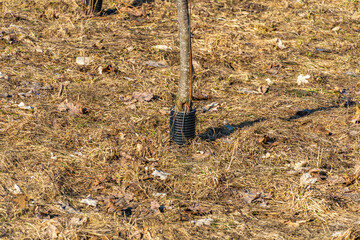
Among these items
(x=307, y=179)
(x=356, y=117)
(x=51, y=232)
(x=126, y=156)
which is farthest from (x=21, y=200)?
(x=356, y=117)

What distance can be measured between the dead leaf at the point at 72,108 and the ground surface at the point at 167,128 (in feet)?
0.06

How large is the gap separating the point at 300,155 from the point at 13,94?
3565mm

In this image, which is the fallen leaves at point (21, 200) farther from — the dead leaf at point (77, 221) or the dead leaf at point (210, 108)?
the dead leaf at point (210, 108)

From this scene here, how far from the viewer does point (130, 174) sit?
13.4 ft

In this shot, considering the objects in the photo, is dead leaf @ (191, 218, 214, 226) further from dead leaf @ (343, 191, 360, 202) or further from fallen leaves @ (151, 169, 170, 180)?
dead leaf @ (343, 191, 360, 202)

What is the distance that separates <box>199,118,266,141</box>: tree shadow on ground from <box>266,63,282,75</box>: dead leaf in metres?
1.74

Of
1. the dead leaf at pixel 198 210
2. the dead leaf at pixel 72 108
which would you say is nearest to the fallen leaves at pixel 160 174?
the dead leaf at pixel 198 210

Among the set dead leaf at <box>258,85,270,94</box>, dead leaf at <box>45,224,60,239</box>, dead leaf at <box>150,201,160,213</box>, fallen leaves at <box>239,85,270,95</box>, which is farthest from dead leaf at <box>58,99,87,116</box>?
dead leaf at <box>258,85,270,94</box>

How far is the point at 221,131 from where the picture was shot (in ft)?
16.5

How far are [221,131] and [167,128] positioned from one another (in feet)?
2.03

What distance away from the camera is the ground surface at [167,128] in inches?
141

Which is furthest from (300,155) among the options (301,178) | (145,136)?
(145,136)

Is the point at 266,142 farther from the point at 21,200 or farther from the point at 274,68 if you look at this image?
the point at 21,200

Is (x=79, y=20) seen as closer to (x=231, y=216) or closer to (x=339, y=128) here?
(x=339, y=128)
